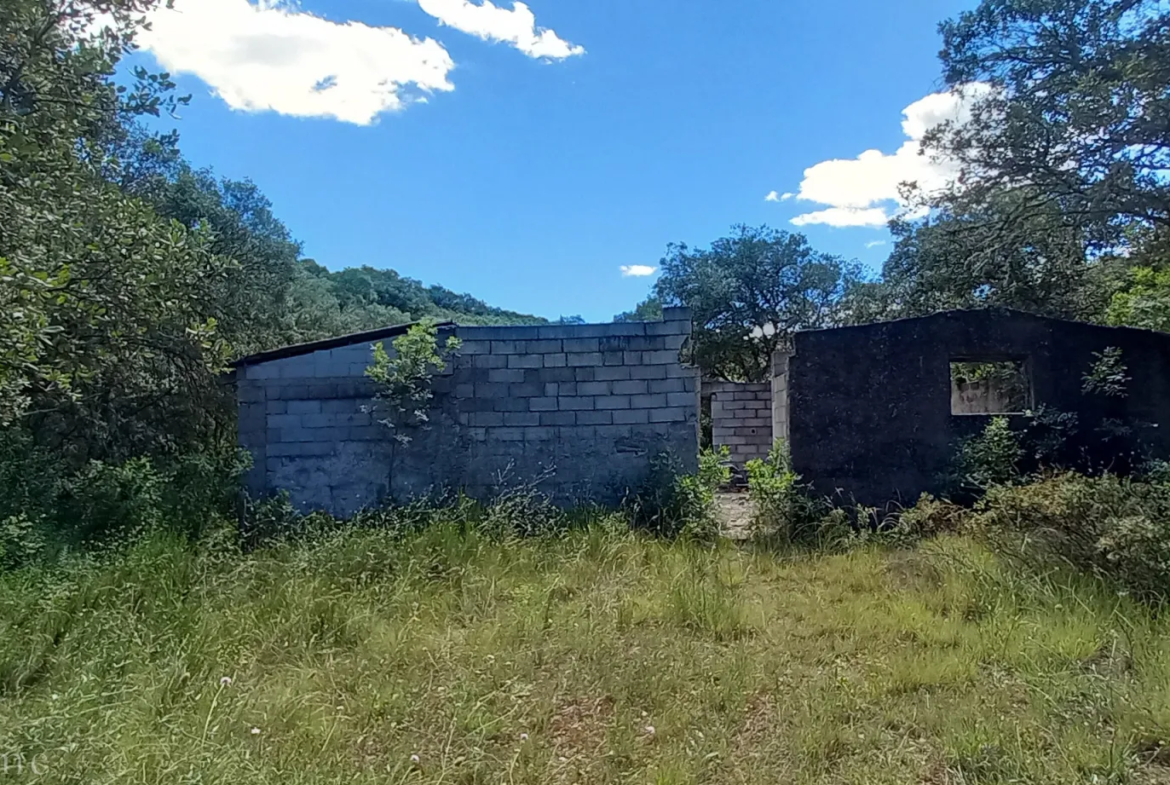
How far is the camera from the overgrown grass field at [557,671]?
3018 mm

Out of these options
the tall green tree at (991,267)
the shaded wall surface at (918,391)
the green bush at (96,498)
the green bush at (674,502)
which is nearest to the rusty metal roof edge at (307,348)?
the green bush at (96,498)

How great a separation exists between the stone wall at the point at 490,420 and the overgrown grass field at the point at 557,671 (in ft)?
4.53

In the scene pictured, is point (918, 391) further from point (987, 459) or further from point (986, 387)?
point (986, 387)

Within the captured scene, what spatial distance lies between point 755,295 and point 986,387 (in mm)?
8638

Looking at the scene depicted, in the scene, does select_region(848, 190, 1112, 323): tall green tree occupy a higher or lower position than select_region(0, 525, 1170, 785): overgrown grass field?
higher

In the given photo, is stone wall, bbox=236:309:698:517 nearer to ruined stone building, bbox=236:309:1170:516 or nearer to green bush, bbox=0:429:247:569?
ruined stone building, bbox=236:309:1170:516

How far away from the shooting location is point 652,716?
139 inches

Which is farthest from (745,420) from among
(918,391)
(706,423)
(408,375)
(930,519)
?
(408,375)

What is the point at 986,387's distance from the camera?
11531 mm

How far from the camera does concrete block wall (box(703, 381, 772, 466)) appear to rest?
13.3 meters

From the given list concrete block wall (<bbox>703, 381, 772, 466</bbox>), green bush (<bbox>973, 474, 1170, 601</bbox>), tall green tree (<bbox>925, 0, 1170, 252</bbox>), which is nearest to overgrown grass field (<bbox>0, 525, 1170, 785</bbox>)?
green bush (<bbox>973, 474, 1170, 601</bbox>)

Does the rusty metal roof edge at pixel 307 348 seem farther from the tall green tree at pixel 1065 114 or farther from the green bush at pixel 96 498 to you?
the tall green tree at pixel 1065 114

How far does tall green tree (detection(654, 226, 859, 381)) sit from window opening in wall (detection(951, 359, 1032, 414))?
276 inches

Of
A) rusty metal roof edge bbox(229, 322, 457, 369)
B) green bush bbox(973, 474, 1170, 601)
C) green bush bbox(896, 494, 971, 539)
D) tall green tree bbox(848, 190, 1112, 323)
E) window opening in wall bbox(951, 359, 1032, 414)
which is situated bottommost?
green bush bbox(896, 494, 971, 539)
